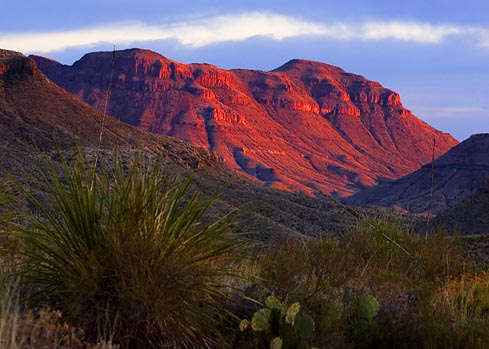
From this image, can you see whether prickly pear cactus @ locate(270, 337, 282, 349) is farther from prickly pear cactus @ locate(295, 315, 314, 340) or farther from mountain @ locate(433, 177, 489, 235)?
mountain @ locate(433, 177, 489, 235)

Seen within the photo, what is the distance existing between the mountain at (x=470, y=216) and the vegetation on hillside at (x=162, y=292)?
89.5ft

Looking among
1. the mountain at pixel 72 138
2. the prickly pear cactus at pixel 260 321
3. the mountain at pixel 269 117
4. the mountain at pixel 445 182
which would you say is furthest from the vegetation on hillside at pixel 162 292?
the mountain at pixel 269 117

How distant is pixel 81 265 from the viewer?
585cm

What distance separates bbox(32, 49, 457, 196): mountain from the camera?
14125cm

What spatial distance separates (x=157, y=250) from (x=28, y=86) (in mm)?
46472

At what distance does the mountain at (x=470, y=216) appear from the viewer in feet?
112

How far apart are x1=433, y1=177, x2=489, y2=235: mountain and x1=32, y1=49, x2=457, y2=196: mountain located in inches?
3168

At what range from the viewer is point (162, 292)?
19.0ft

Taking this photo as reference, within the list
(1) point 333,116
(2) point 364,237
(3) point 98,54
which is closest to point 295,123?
(1) point 333,116

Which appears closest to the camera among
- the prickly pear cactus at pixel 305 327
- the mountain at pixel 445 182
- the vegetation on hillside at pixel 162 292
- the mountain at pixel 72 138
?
the vegetation on hillside at pixel 162 292

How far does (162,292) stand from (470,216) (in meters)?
33.0

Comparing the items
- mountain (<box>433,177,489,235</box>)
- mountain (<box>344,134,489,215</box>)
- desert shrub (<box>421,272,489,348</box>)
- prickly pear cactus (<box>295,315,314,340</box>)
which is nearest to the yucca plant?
prickly pear cactus (<box>295,315,314,340</box>)

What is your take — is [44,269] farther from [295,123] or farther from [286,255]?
[295,123]

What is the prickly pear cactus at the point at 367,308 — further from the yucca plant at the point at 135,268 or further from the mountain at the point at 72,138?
the mountain at the point at 72,138
